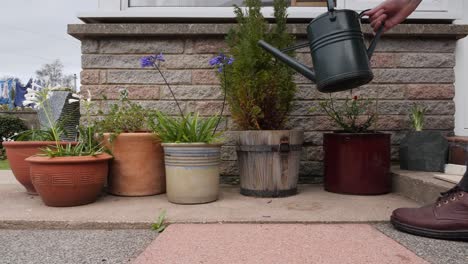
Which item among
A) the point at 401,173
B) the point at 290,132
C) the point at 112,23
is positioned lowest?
Answer: the point at 401,173

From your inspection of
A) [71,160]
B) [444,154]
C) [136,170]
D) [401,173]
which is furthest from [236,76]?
[444,154]

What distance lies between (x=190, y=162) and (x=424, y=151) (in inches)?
58.6

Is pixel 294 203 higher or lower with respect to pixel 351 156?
lower

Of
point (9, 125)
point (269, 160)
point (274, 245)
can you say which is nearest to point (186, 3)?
point (269, 160)

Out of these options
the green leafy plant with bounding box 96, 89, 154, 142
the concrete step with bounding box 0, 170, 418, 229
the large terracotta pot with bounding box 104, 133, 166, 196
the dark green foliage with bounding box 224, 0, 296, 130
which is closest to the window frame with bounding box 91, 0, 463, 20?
the dark green foliage with bounding box 224, 0, 296, 130

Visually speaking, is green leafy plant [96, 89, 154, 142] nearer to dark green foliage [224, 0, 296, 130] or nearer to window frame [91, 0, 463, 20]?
dark green foliage [224, 0, 296, 130]

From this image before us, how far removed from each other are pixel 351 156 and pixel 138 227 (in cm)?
131

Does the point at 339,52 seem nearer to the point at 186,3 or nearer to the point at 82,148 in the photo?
the point at 82,148

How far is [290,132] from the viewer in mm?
2182

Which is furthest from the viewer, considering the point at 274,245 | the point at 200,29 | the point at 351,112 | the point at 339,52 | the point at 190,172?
the point at 200,29

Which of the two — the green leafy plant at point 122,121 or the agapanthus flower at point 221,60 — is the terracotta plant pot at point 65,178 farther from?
the agapanthus flower at point 221,60

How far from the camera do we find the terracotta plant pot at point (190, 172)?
2.02m

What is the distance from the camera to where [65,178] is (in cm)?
191

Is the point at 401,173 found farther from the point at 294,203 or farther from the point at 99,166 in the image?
the point at 99,166
